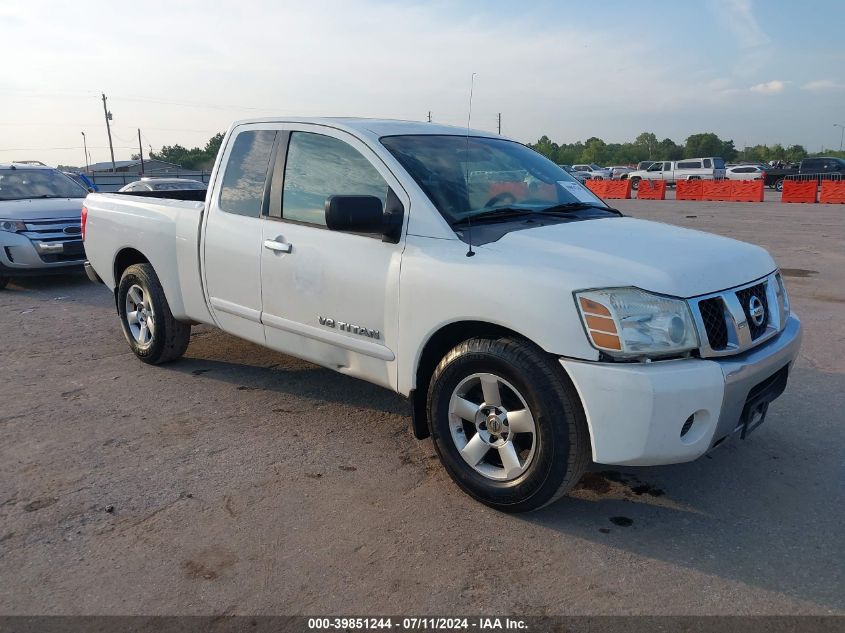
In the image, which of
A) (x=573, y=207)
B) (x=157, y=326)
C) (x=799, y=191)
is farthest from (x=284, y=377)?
(x=799, y=191)

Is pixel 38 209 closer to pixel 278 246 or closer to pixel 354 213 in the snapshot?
pixel 278 246

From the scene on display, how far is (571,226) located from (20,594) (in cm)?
287

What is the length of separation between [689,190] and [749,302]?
94.5ft

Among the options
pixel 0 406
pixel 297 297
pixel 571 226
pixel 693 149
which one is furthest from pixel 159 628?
pixel 693 149

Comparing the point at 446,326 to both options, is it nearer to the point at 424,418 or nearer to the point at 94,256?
the point at 424,418

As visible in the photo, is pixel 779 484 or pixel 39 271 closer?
pixel 779 484

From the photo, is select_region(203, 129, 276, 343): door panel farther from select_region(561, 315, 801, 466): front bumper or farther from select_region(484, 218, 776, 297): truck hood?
select_region(561, 315, 801, 466): front bumper

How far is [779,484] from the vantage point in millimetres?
3447

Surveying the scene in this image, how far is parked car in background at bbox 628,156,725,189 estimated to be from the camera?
3816 cm

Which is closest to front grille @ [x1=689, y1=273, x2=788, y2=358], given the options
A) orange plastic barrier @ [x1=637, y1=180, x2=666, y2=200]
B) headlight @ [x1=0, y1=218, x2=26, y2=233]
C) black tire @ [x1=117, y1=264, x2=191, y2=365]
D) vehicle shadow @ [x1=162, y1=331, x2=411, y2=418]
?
vehicle shadow @ [x1=162, y1=331, x2=411, y2=418]

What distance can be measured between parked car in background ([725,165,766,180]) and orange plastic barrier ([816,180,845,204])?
12712 mm

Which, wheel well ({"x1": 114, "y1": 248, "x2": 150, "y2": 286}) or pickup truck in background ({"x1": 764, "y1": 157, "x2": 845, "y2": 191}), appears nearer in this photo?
wheel well ({"x1": 114, "y1": 248, "x2": 150, "y2": 286})

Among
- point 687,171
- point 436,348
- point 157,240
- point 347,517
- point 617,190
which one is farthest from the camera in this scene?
point 687,171

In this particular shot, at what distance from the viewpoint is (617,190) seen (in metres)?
33.2
